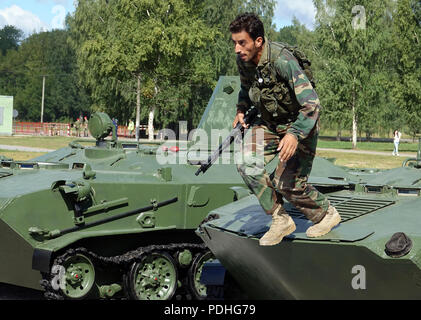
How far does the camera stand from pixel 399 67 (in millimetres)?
34094

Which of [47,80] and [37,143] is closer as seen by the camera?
[37,143]

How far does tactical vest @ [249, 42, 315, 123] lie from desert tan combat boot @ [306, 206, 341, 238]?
0.72 metres

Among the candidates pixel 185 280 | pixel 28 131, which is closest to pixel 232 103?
pixel 185 280

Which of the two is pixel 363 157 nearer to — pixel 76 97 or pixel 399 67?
pixel 399 67

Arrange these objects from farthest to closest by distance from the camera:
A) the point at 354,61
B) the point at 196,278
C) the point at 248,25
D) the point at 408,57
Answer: the point at 354,61 < the point at 408,57 < the point at 196,278 < the point at 248,25

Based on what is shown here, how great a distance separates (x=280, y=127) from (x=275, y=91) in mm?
279

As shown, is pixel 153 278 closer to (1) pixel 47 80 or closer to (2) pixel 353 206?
(2) pixel 353 206

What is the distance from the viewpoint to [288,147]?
13.5 ft

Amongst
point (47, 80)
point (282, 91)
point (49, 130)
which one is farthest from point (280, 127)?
point (47, 80)

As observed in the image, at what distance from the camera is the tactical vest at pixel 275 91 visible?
14.3ft

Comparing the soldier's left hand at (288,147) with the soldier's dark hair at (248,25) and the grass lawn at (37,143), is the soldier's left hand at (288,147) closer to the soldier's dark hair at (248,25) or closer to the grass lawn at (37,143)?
the soldier's dark hair at (248,25)

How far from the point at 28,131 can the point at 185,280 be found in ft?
139

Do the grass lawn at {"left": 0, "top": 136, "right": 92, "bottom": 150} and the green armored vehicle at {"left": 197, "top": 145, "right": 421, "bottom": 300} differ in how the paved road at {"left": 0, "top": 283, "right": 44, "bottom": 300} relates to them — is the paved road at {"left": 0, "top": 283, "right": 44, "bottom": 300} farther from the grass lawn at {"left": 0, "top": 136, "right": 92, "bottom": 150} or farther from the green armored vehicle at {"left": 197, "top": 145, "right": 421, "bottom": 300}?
the grass lawn at {"left": 0, "top": 136, "right": 92, "bottom": 150}

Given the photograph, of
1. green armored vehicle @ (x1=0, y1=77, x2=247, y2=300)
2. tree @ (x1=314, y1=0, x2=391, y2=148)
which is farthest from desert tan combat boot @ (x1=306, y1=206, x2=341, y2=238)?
tree @ (x1=314, y1=0, x2=391, y2=148)
